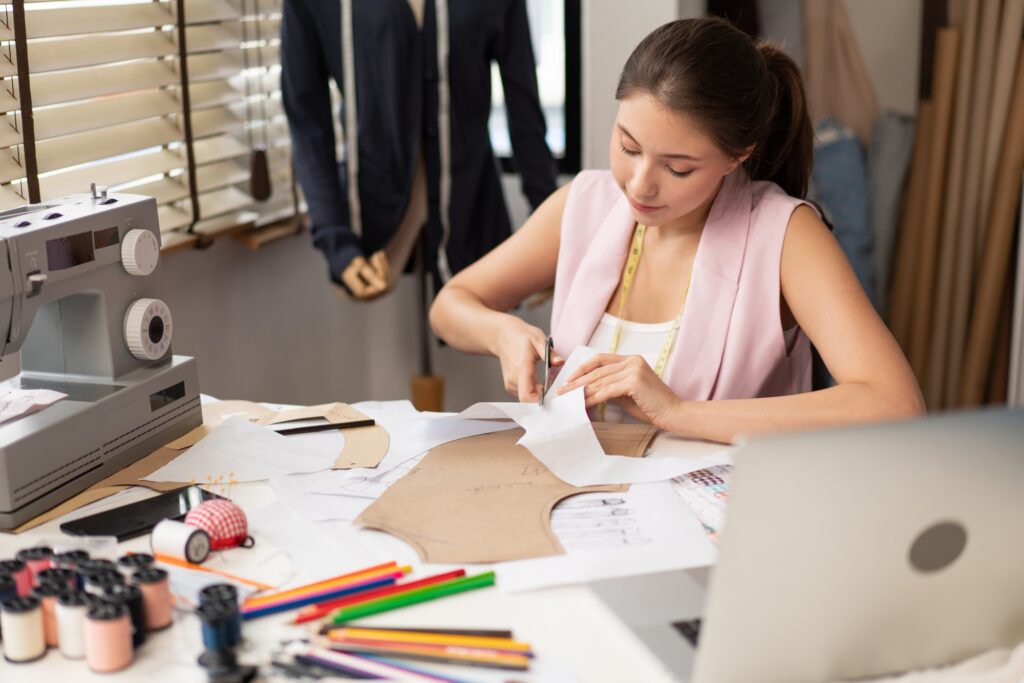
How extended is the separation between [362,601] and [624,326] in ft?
2.89

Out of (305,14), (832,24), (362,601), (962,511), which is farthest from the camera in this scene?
(832,24)

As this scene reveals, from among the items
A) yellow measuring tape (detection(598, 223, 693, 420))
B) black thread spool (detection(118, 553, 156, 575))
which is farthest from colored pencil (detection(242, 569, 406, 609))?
yellow measuring tape (detection(598, 223, 693, 420))

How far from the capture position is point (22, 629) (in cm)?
98

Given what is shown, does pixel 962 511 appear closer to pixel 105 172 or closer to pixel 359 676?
pixel 359 676

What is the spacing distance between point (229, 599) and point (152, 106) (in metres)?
1.60

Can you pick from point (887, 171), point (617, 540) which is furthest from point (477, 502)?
point (887, 171)

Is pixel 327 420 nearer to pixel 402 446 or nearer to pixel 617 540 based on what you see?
pixel 402 446

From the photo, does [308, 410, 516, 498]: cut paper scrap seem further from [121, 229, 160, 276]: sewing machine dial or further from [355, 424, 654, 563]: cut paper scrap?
[121, 229, 160, 276]: sewing machine dial

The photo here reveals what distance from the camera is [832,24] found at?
117 inches

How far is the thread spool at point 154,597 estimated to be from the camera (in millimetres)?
1019

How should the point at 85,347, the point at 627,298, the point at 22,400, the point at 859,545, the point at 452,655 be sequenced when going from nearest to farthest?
1. the point at 859,545
2. the point at 452,655
3. the point at 22,400
4. the point at 85,347
5. the point at 627,298

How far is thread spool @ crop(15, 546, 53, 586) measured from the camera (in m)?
1.08

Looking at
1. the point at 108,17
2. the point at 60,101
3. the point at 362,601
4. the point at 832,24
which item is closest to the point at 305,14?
the point at 108,17

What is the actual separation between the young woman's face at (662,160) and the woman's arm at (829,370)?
0.66 ft
